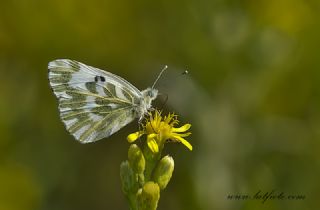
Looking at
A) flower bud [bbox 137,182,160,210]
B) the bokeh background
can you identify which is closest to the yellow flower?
flower bud [bbox 137,182,160,210]

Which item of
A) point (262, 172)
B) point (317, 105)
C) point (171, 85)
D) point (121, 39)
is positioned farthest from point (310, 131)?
point (121, 39)

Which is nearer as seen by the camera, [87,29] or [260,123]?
[260,123]

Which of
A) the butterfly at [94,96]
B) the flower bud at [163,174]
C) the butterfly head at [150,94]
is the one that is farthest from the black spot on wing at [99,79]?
the flower bud at [163,174]

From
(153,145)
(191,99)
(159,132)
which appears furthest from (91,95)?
(191,99)

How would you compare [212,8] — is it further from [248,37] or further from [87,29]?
[87,29]

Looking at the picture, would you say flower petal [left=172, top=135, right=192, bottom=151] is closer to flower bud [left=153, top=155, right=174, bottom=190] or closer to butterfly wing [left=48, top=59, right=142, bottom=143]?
flower bud [left=153, top=155, right=174, bottom=190]
